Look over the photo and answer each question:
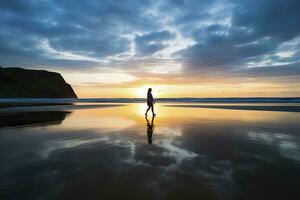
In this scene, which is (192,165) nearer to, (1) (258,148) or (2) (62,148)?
(1) (258,148)

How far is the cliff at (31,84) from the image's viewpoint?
342 feet

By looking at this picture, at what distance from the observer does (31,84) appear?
120 meters

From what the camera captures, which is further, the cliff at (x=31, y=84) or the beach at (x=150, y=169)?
the cliff at (x=31, y=84)

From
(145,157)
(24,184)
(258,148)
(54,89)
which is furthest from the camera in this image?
(54,89)

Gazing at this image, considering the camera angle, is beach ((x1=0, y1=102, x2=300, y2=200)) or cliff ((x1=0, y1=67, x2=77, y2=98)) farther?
cliff ((x1=0, y1=67, x2=77, y2=98))

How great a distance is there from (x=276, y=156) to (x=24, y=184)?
22.6ft

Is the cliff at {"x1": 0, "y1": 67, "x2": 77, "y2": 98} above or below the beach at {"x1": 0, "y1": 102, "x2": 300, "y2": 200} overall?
above

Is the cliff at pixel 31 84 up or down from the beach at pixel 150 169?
up

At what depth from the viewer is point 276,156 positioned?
5379mm

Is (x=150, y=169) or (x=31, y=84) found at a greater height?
(x=31, y=84)

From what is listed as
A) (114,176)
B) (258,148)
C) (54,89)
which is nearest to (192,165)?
(114,176)

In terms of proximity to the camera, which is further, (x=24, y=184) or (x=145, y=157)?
(x=145, y=157)

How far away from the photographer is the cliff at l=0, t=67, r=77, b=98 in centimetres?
10419

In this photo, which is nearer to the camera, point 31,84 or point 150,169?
point 150,169
